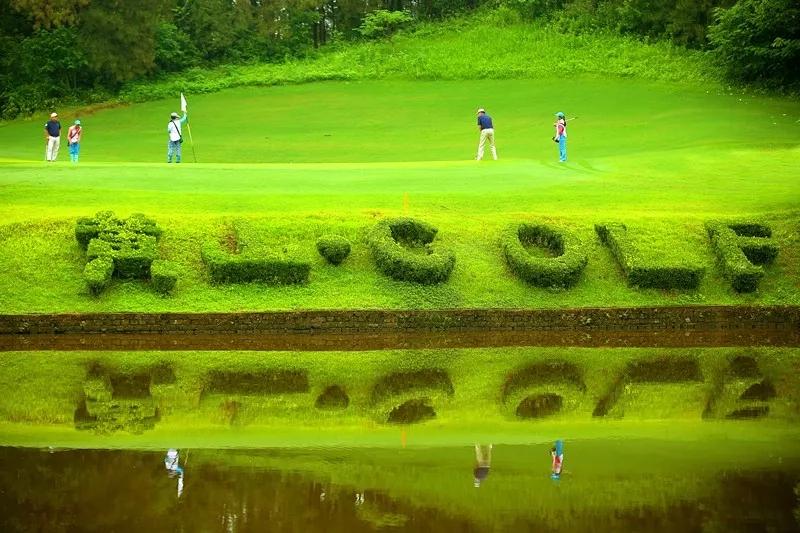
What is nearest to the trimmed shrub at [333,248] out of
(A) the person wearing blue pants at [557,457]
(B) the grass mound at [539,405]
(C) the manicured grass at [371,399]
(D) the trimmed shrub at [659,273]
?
(C) the manicured grass at [371,399]

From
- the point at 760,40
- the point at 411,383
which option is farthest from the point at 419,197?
the point at 760,40

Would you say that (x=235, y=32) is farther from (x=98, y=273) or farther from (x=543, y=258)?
(x=98, y=273)

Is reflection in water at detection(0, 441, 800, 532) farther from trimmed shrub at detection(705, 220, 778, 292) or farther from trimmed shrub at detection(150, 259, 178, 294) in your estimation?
trimmed shrub at detection(705, 220, 778, 292)

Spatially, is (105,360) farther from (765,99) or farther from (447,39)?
(447,39)

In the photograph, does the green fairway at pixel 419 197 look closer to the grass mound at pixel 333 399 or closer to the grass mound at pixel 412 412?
the grass mound at pixel 333 399

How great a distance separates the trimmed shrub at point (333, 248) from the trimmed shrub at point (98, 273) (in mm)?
4591

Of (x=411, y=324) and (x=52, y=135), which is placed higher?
(x=52, y=135)

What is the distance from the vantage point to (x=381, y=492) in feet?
45.3

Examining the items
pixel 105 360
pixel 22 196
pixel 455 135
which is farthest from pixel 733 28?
pixel 105 360

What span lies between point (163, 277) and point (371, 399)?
829 centimetres

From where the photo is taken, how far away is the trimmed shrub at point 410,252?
2641 cm

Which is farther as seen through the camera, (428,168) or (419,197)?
(428,168)

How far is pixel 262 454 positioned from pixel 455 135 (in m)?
35.1

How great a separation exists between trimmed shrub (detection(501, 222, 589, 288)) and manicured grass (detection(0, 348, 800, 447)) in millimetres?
3397
